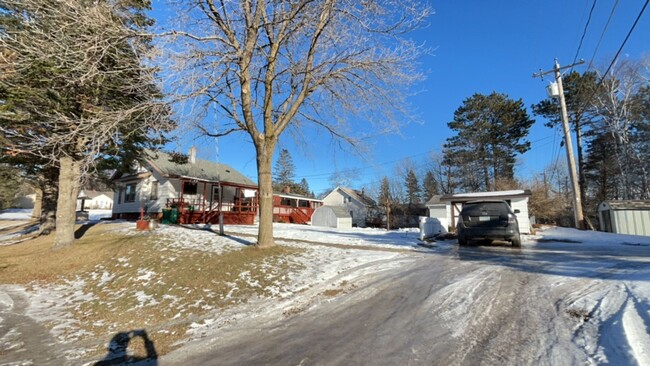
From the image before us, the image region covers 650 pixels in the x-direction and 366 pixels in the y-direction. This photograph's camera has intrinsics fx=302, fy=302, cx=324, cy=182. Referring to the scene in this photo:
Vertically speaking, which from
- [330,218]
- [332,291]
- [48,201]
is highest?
[48,201]

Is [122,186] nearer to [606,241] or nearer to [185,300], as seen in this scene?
[185,300]

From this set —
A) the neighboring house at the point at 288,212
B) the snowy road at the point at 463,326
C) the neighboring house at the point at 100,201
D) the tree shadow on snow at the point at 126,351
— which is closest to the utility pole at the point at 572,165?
the snowy road at the point at 463,326

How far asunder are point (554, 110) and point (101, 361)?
37048 mm

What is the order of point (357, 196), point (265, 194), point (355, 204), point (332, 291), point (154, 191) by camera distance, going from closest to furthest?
point (332, 291)
point (265, 194)
point (154, 191)
point (355, 204)
point (357, 196)

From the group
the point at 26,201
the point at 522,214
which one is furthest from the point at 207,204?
the point at 26,201

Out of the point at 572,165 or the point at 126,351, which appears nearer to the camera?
the point at 126,351

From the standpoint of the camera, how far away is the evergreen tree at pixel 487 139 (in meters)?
33.0

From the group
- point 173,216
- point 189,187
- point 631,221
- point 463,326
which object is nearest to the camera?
point 463,326

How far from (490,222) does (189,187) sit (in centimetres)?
2105

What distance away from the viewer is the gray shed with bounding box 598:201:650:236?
16.5 m

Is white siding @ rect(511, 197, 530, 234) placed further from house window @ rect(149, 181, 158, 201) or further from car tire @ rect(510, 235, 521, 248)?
house window @ rect(149, 181, 158, 201)

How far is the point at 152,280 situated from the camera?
631 cm

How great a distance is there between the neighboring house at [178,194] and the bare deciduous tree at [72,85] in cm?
790

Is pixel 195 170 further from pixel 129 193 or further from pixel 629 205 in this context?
pixel 629 205
